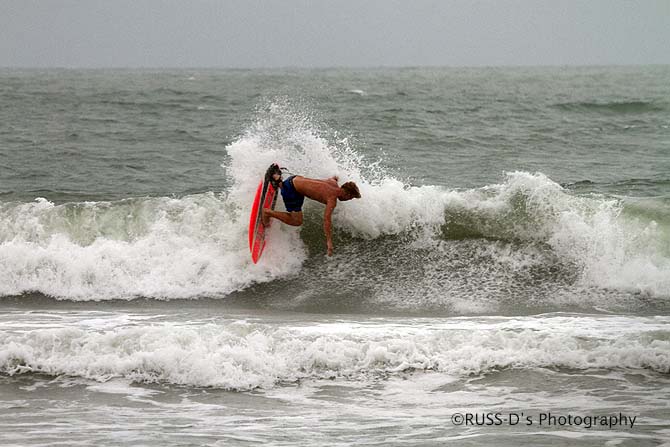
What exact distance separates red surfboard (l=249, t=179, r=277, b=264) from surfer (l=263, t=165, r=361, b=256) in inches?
4.5

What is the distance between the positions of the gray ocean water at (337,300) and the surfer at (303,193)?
564 millimetres

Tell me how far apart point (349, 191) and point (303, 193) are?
1.96 ft

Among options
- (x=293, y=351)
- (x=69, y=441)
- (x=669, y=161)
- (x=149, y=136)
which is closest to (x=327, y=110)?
(x=149, y=136)

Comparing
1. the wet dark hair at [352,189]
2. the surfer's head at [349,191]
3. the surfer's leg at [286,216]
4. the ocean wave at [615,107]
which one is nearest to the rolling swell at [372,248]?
the surfer's leg at [286,216]

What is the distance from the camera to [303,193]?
10117 millimetres

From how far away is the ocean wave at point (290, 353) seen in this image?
24.3 feet

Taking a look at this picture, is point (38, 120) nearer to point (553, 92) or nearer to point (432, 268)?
point (432, 268)

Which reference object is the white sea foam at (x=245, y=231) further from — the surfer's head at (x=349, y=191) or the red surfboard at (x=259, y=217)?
the surfer's head at (x=349, y=191)

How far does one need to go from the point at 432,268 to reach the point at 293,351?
3.31 metres

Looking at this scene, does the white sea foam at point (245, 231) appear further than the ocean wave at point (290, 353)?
Yes

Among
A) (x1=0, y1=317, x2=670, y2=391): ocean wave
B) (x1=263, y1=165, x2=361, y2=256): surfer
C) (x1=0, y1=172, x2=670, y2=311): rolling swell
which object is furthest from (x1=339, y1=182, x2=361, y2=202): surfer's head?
(x1=0, y1=317, x2=670, y2=391): ocean wave

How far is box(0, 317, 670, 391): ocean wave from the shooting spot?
7.40 metres

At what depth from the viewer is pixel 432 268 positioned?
10500 mm

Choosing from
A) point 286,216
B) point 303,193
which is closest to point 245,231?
point 286,216
